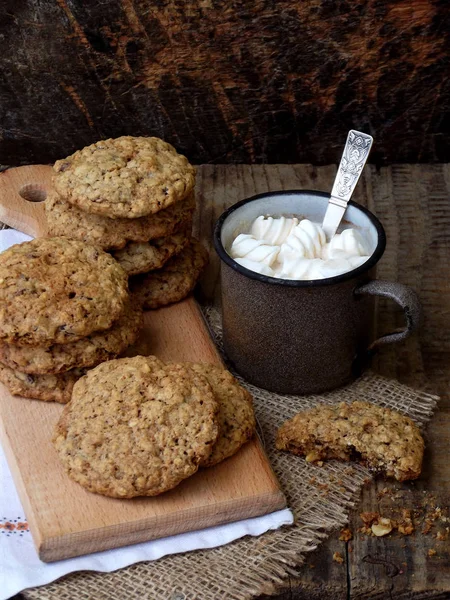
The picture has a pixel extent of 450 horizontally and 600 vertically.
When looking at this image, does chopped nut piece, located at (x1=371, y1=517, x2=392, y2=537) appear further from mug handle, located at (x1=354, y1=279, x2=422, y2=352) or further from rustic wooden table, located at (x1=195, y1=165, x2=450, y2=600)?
mug handle, located at (x1=354, y1=279, x2=422, y2=352)

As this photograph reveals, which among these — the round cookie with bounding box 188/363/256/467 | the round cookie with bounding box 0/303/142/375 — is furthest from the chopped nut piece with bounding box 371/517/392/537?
the round cookie with bounding box 0/303/142/375

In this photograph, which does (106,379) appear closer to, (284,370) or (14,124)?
(284,370)

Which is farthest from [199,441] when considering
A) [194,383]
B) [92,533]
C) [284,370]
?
[284,370]

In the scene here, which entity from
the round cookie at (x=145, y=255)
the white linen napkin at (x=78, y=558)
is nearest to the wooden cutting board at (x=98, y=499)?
the white linen napkin at (x=78, y=558)

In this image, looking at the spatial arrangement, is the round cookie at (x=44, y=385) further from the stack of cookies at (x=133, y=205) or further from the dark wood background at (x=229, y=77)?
the dark wood background at (x=229, y=77)

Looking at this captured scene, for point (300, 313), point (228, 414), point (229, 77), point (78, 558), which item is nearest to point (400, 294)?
point (300, 313)

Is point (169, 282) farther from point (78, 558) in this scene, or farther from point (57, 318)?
point (78, 558)
